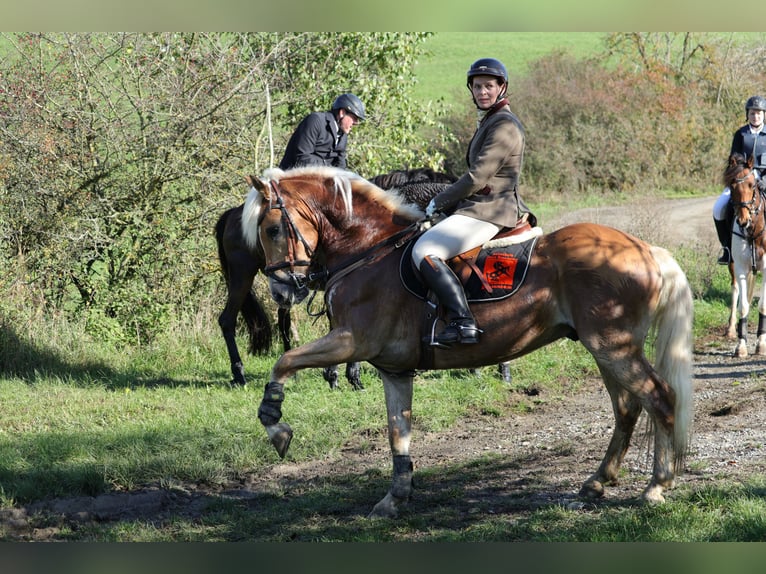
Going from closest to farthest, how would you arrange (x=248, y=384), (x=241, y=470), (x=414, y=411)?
(x=241, y=470)
(x=414, y=411)
(x=248, y=384)

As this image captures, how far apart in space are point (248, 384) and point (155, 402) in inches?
44.9

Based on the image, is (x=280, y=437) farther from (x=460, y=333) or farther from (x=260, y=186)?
(x=260, y=186)

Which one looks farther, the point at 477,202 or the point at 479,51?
the point at 479,51

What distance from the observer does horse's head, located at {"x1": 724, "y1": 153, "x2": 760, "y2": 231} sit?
11.1m

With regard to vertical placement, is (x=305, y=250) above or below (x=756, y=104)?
below

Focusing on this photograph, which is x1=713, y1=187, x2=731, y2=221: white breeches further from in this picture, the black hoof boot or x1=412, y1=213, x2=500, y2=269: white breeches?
the black hoof boot

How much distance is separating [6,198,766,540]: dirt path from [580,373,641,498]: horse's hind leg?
0.45 ft

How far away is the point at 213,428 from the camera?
7738 millimetres

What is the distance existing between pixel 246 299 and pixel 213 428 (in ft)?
8.60

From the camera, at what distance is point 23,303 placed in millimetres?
10930

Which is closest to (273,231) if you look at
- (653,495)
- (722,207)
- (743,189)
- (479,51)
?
(653,495)

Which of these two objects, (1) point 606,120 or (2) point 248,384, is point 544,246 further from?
(1) point 606,120

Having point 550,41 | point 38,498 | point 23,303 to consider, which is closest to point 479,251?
point 38,498

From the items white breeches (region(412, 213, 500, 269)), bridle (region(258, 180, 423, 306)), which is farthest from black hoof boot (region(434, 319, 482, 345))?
bridle (region(258, 180, 423, 306))
